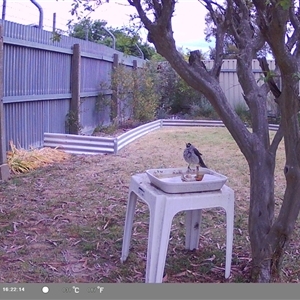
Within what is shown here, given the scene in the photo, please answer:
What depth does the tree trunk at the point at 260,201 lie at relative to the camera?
10.6ft

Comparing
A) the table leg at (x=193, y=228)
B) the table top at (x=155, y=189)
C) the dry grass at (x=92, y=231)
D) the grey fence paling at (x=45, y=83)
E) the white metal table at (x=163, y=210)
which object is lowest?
the dry grass at (x=92, y=231)

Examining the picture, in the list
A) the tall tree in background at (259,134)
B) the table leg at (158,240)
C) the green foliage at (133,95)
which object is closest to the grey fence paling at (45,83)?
the green foliage at (133,95)

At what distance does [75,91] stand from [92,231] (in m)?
5.56

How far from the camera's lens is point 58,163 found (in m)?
7.45

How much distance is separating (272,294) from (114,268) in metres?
1.68

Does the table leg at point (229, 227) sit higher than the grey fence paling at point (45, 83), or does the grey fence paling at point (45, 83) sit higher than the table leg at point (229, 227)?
the grey fence paling at point (45, 83)

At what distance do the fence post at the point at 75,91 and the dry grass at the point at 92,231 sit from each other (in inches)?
79.2

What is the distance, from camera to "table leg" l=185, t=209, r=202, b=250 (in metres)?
3.83

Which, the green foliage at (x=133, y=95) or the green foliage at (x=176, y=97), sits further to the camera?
the green foliage at (x=176, y=97)

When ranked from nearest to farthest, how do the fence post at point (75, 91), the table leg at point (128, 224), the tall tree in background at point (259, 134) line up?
the tall tree in background at point (259, 134), the table leg at point (128, 224), the fence post at point (75, 91)

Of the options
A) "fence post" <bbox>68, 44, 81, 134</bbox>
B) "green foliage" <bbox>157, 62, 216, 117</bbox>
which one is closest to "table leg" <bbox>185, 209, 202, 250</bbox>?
"fence post" <bbox>68, 44, 81, 134</bbox>

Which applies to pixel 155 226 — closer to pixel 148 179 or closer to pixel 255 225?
pixel 148 179

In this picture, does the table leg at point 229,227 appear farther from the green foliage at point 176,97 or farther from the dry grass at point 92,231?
the green foliage at point 176,97

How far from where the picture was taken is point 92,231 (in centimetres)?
437
